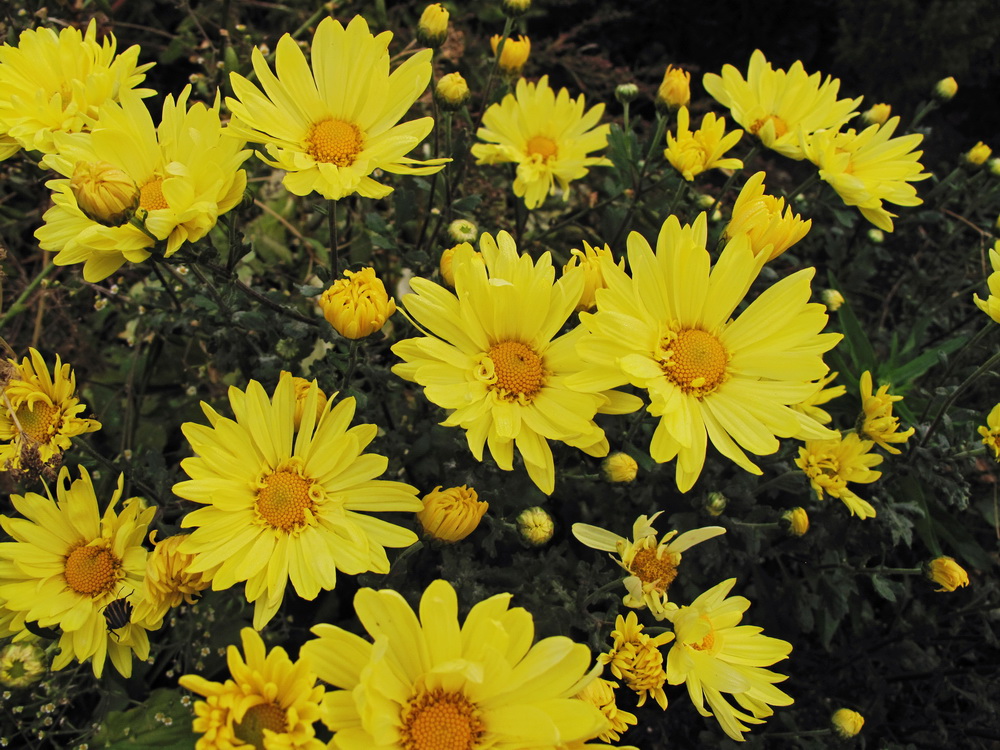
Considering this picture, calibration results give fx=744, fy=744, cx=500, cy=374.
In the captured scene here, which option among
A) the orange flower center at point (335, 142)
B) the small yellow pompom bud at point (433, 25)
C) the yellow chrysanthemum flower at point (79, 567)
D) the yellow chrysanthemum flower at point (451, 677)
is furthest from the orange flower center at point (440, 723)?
the small yellow pompom bud at point (433, 25)

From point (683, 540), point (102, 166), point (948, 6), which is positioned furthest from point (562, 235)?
point (948, 6)

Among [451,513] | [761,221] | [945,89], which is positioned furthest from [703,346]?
[945,89]

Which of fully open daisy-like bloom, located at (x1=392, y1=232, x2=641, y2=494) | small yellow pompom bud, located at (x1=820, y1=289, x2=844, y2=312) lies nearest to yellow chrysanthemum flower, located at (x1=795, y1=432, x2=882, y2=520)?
small yellow pompom bud, located at (x1=820, y1=289, x2=844, y2=312)

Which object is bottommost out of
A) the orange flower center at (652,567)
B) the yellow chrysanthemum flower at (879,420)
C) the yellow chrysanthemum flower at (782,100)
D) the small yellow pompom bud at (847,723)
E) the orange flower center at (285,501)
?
the small yellow pompom bud at (847,723)

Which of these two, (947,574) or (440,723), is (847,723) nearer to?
(947,574)

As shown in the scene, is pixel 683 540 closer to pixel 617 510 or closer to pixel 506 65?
pixel 617 510

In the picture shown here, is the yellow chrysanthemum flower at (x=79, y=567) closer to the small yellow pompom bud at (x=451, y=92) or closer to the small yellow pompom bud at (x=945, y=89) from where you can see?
the small yellow pompom bud at (x=451, y=92)

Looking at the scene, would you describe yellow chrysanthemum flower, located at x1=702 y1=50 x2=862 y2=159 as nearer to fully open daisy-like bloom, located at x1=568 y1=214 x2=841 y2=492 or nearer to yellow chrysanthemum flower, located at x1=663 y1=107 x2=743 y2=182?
yellow chrysanthemum flower, located at x1=663 y1=107 x2=743 y2=182
